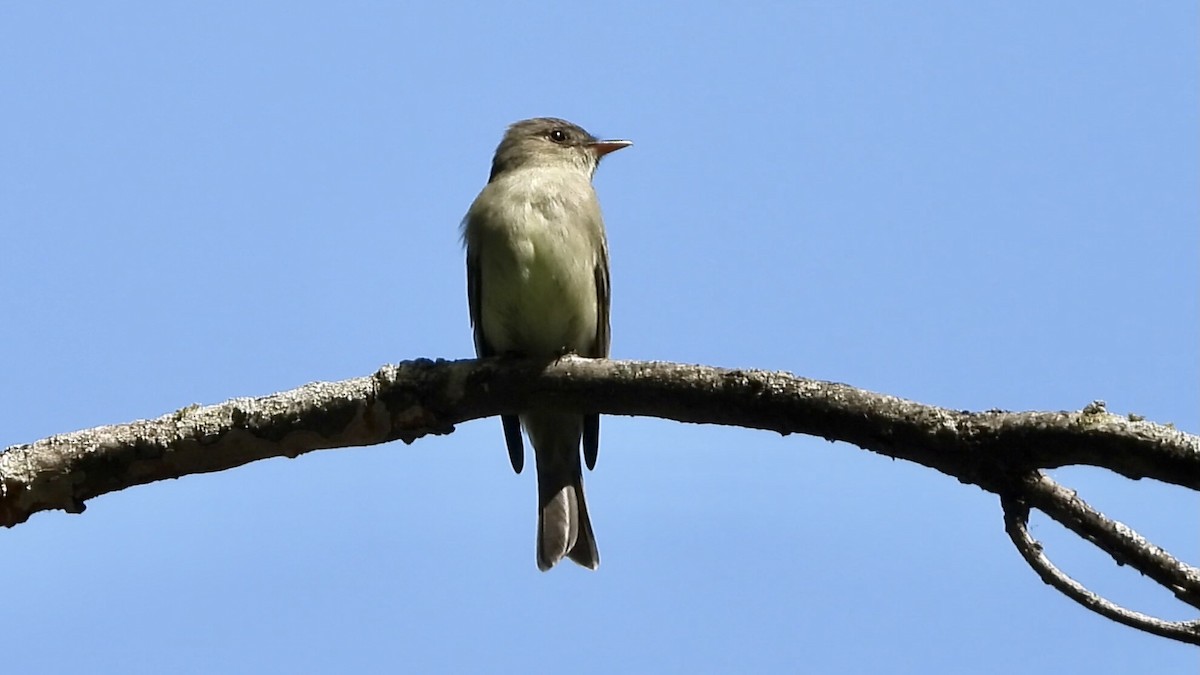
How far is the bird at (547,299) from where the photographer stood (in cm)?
618

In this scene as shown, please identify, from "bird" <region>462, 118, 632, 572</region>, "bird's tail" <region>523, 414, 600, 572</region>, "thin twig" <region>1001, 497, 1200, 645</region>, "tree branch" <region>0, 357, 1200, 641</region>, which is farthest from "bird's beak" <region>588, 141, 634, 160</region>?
"thin twig" <region>1001, 497, 1200, 645</region>

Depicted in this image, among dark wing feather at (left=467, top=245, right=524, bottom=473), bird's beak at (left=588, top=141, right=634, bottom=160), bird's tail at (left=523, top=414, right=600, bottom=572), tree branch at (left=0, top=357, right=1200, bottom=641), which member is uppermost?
bird's beak at (left=588, top=141, right=634, bottom=160)

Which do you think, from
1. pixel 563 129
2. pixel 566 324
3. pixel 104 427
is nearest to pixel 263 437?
pixel 104 427

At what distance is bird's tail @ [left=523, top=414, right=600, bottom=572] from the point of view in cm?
628

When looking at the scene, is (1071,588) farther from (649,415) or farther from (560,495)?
(560,495)

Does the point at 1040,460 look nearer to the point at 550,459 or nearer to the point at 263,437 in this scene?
the point at 263,437

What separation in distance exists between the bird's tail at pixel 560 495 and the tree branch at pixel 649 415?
1955mm

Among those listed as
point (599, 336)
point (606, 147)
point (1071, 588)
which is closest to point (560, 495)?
point (599, 336)

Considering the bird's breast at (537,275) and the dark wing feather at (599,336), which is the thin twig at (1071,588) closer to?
the bird's breast at (537,275)

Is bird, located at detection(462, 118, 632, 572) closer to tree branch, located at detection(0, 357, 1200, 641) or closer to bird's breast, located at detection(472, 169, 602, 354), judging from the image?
bird's breast, located at detection(472, 169, 602, 354)

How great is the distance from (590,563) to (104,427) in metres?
2.78

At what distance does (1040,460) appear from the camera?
352 cm

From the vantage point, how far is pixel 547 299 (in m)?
6.13

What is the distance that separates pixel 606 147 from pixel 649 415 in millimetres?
3797
